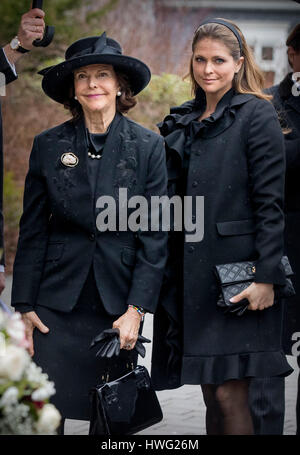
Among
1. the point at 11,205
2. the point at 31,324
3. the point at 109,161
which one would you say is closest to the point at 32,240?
the point at 31,324

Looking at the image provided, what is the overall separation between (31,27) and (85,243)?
1.24 meters

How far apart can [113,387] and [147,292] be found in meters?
0.48

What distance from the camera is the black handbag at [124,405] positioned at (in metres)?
4.04

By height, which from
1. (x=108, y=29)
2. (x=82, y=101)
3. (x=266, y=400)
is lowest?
(x=266, y=400)

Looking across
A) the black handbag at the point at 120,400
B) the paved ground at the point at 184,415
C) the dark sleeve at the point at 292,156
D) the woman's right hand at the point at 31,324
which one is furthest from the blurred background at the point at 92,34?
the black handbag at the point at 120,400

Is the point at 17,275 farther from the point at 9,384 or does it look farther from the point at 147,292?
the point at 9,384

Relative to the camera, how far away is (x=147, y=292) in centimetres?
433

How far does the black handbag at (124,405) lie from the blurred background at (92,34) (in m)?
6.36

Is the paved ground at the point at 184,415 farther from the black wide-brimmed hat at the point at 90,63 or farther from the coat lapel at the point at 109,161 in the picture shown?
the black wide-brimmed hat at the point at 90,63

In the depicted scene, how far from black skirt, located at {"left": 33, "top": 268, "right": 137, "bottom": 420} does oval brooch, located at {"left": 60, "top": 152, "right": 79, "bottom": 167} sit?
1.75 ft

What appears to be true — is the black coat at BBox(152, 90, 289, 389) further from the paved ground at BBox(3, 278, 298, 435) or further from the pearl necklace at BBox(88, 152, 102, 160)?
the paved ground at BBox(3, 278, 298, 435)

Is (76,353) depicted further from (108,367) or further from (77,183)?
(77,183)

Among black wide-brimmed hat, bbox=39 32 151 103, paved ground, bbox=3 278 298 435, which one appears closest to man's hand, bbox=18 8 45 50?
black wide-brimmed hat, bbox=39 32 151 103
